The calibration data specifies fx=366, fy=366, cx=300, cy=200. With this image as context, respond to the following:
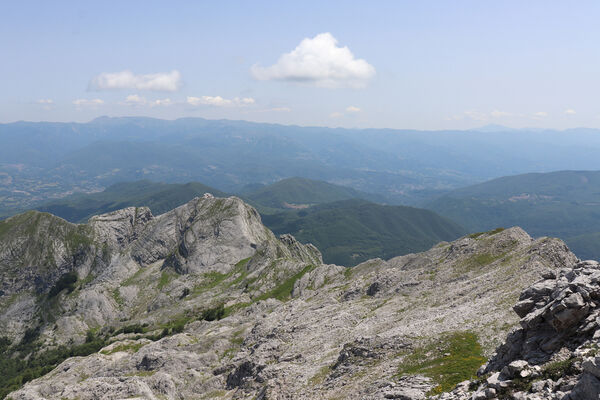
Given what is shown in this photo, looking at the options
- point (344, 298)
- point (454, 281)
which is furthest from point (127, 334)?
point (454, 281)

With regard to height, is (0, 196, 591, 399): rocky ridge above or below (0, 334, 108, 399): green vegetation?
above

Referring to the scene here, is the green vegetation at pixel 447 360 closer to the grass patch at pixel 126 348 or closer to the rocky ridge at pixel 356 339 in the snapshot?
the rocky ridge at pixel 356 339

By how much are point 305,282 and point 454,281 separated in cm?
8389

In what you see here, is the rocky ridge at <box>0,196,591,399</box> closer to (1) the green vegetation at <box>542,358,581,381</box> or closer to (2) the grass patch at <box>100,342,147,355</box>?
(2) the grass patch at <box>100,342,147,355</box>

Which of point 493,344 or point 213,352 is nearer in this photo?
point 493,344

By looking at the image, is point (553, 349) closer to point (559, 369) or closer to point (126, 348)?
point (559, 369)

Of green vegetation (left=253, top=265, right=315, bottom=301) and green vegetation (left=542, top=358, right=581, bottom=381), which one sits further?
green vegetation (left=253, top=265, right=315, bottom=301)

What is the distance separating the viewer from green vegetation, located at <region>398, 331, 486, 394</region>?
40.9 m

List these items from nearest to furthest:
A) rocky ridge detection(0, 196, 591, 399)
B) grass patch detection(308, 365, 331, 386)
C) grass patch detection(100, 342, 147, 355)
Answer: rocky ridge detection(0, 196, 591, 399)
grass patch detection(308, 365, 331, 386)
grass patch detection(100, 342, 147, 355)

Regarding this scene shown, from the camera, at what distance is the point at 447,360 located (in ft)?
154

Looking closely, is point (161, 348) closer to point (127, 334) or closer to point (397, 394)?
point (127, 334)

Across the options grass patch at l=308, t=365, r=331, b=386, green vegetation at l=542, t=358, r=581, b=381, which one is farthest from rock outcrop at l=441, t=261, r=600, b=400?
grass patch at l=308, t=365, r=331, b=386

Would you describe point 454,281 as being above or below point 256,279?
above

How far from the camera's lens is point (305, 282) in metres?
161
